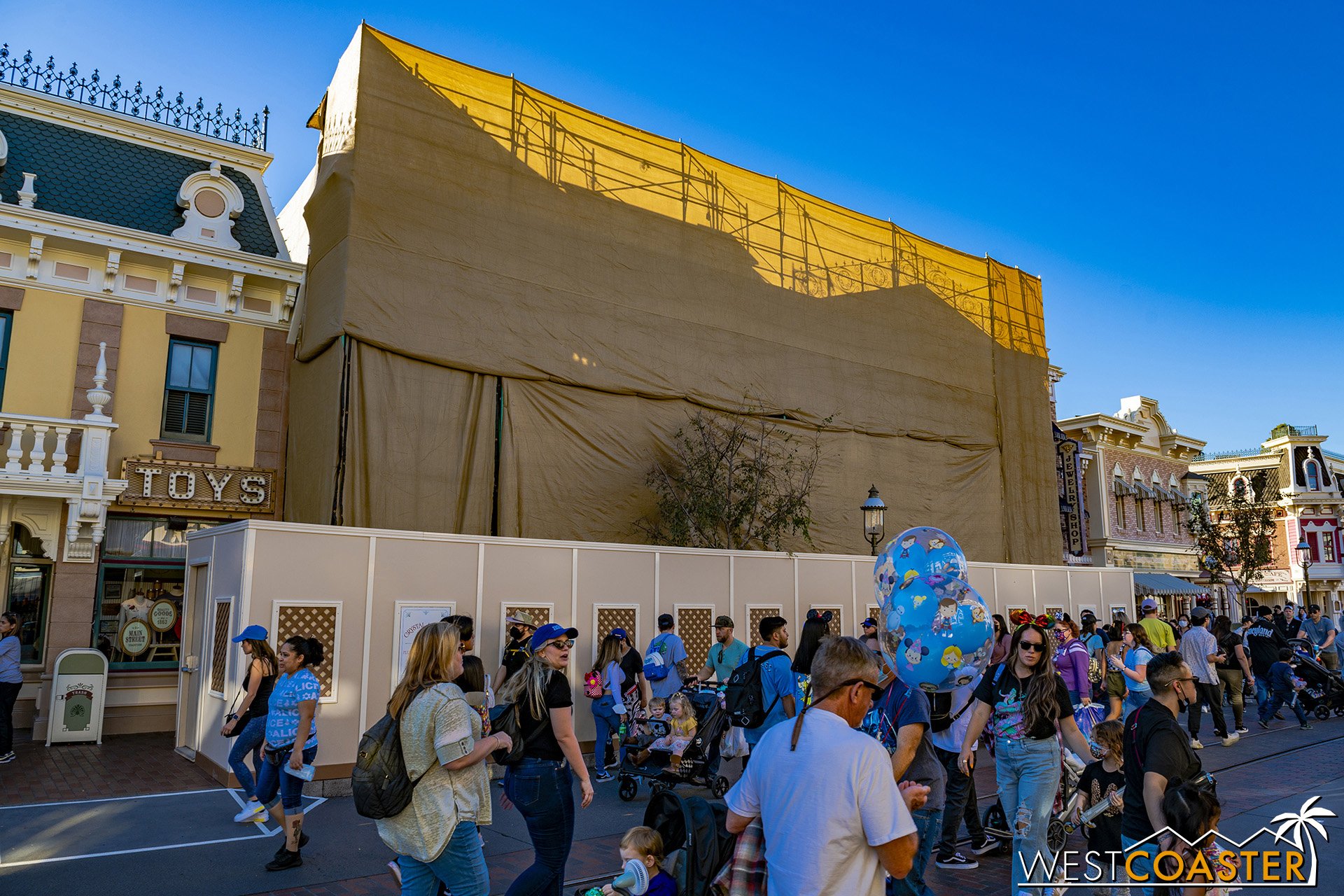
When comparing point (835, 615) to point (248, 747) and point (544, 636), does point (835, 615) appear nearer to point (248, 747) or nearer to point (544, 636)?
point (248, 747)

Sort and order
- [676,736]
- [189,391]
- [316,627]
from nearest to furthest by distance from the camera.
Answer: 1. [676,736]
2. [316,627]
3. [189,391]

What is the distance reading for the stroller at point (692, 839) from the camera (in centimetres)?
446

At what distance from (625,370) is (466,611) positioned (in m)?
6.90

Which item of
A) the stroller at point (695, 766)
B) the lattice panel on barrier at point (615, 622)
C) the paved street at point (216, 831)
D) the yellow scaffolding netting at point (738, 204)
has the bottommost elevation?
the paved street at point (216, 831)

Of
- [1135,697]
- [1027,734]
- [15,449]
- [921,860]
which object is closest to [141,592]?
[15,449]

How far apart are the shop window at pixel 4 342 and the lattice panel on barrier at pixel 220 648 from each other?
20.9 feet

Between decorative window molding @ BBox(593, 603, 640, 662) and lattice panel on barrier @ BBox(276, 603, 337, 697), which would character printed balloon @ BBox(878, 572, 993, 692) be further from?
lattice panel on barrier @ BBox(276, 603, 337, 697)

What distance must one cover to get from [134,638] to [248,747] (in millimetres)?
8237

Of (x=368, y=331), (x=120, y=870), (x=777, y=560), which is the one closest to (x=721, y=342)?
(x=777, y=560)

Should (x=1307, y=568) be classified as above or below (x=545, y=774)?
above

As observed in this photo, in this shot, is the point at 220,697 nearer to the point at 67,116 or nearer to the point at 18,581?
the point at 18,581

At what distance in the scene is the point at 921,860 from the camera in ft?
17.1

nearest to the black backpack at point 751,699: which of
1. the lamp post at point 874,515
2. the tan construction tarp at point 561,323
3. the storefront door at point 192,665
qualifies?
the storefront door at point 192,665

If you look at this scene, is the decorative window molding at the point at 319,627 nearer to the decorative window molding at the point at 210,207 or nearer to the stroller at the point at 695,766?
the stroller at the point at 695,766
